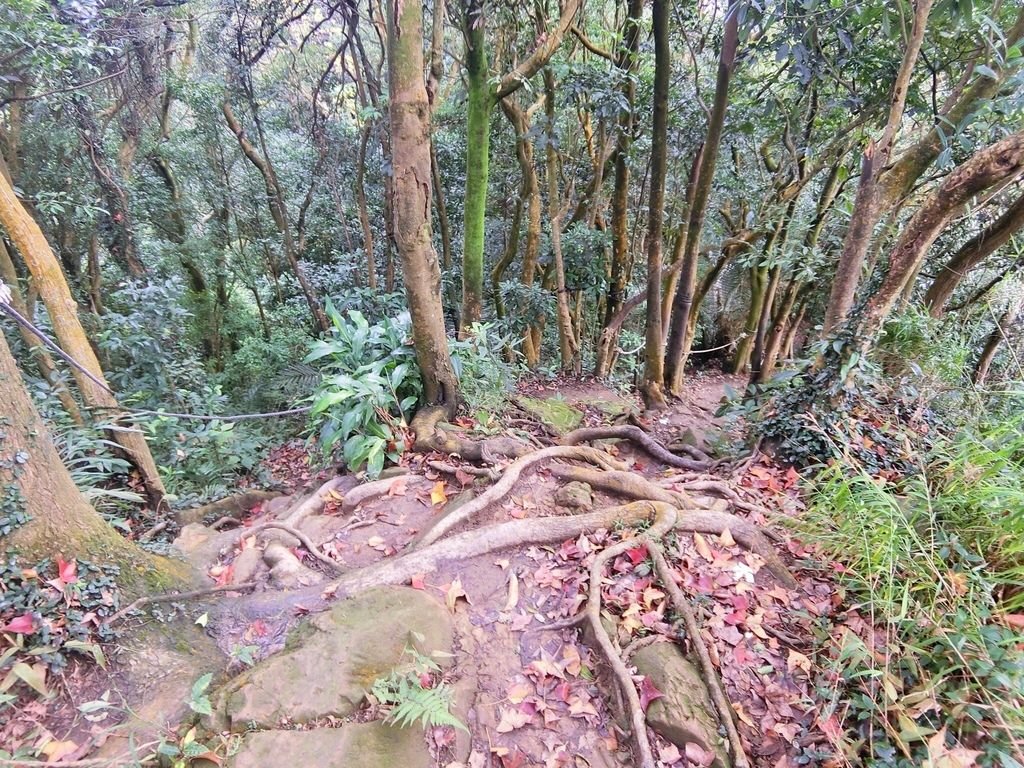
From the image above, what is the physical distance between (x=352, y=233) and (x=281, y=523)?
9.61 m

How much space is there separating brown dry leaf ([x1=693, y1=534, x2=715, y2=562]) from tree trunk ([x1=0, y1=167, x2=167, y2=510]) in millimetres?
3885

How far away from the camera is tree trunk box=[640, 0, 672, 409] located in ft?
18.2

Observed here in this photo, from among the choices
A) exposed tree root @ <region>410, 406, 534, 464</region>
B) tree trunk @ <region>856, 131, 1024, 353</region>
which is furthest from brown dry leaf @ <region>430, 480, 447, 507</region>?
tree trunk @ <region>856, 131, 1024, 353</region>

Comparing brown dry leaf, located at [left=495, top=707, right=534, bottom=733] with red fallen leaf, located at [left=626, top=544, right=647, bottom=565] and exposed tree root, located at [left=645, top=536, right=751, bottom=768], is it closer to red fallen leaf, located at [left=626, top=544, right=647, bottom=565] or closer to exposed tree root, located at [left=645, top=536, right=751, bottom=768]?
exposed tree root, located at [left=645, top=536, right=751, bottom=768]

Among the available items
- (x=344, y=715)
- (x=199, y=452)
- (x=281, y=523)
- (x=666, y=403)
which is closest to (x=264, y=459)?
(x=199, y=452)

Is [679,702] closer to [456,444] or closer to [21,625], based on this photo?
[456,444]

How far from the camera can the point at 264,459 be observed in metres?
6.62

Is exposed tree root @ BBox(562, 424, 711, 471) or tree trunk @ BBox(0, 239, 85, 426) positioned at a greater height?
tree trunk @ BBox(0, 239, 85, 426)

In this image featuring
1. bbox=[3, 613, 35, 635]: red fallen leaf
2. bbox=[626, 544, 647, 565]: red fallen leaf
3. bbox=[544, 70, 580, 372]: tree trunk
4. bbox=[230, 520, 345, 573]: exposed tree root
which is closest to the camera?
bbox=[3, 613, 35, 635]: red fallen leaf

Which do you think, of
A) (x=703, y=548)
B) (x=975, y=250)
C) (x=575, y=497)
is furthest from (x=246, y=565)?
(x=975, y=250)

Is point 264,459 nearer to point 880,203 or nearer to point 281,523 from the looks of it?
point 281,523

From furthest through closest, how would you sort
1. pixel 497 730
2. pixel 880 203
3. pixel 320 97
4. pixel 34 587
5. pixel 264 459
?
pixel 320 97
pixel 264 459
pixel 880 203
pixel 497 730
pixel 34 587

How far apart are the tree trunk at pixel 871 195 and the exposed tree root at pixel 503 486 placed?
2.37 meters

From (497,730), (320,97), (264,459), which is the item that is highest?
(320,97)
